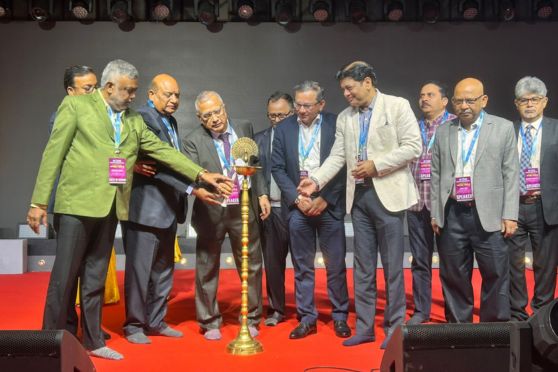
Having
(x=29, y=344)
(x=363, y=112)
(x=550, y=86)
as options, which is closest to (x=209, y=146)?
(x=363, y=112)

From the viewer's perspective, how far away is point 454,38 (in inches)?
333

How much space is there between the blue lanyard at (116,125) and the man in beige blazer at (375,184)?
1146 millimetres

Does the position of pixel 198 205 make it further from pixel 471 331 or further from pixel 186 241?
pixel 186 241

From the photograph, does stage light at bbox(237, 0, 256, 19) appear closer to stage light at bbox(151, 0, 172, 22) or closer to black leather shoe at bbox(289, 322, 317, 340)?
stage light at bbox(151, 0, 172, 22)

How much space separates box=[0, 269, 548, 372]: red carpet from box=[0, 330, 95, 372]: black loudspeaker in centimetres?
152

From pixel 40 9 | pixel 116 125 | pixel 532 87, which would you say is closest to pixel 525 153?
pixel 532 87

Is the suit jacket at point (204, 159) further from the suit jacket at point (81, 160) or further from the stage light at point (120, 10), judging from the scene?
the stage light at point (120, 10)

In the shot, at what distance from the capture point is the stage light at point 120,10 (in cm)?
802

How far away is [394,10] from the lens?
8.16 metres

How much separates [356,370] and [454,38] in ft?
20.1

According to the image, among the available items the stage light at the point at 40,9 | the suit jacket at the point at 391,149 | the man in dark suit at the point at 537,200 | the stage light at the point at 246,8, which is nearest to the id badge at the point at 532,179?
the man in dark suit at the point at 537,200

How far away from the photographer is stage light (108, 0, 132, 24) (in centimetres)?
802

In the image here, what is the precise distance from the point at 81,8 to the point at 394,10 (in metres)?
3.84

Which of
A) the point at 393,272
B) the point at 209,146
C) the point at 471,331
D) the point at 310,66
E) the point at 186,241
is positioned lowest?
the point at 186,241
